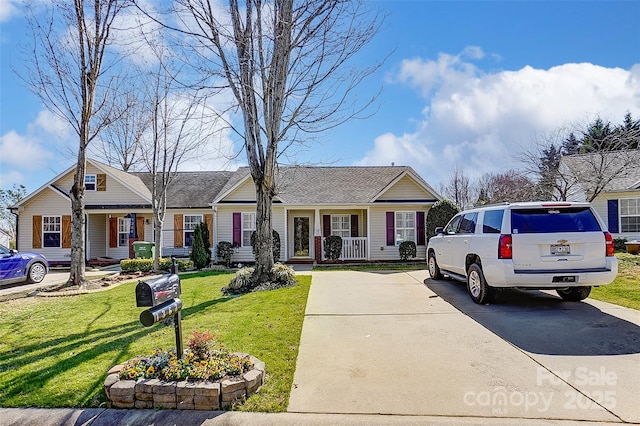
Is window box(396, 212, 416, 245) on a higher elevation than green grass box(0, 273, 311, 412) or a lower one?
higher

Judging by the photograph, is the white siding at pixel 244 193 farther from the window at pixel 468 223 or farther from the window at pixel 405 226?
the window at pixel 468 223

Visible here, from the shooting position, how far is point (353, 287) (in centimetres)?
949

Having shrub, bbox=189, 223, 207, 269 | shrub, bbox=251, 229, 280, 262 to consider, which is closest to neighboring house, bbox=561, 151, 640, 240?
shrub, bbox=251, 229, 280, 262

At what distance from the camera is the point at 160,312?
3.50m

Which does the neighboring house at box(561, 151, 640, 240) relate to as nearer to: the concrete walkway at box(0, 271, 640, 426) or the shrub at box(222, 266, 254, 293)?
the concrete walkway at box(0, 271, 640, 426)

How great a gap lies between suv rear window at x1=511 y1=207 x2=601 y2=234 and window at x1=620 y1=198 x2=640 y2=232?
16018 mm

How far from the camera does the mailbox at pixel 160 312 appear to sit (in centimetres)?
331

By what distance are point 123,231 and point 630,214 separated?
26692 mm

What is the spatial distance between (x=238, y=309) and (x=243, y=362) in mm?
3462

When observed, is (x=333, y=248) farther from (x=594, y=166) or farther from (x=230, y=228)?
(x=594, y=166)

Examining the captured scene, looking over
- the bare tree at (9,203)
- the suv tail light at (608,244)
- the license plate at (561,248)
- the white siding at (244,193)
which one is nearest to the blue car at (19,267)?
the white siding at (244,193)

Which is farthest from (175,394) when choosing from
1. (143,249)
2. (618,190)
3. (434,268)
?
(618,190)

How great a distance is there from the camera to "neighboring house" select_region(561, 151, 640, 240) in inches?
701

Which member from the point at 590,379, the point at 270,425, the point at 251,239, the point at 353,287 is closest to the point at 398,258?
the point at 251,239
